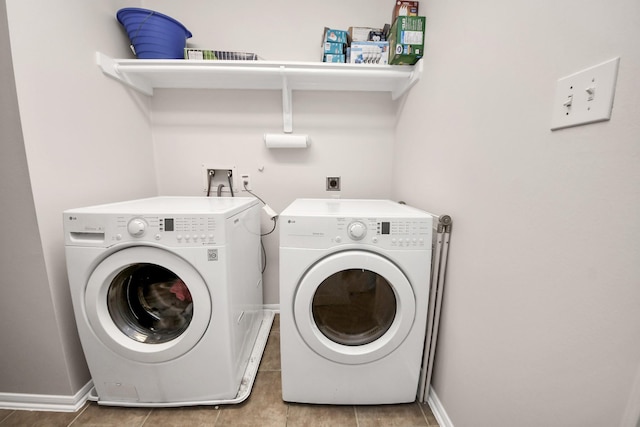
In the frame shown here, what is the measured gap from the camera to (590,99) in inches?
17.7

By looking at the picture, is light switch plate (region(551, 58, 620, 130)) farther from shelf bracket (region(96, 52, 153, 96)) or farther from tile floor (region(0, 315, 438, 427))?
shelf bracket (region(96, 52, 153, 96))

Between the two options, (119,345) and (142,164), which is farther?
(142,164)

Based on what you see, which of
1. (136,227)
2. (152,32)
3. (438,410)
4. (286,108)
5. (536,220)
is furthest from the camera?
(286,108)

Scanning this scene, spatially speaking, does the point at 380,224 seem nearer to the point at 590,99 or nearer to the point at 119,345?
the point at 590,99

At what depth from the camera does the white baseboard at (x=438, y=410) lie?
93 centimetres

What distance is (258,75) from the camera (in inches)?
53.3

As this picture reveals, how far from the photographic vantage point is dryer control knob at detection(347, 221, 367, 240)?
34.4 inches

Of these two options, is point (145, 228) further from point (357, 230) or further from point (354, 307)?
point (354, 307)

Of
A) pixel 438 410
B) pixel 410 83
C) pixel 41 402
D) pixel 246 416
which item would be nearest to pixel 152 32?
pixel 410 83

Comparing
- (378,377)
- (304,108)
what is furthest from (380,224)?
(304,108)

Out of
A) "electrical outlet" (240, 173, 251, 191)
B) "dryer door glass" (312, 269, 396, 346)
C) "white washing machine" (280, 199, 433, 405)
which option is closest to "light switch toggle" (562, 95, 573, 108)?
"white washing machine" (280, 199, 433, 405)

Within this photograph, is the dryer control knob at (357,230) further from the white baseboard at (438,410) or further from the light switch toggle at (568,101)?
the white baseboard at (438,410)

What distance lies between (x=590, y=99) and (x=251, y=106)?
5.10 feet

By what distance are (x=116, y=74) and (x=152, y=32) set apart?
0.99 ft
